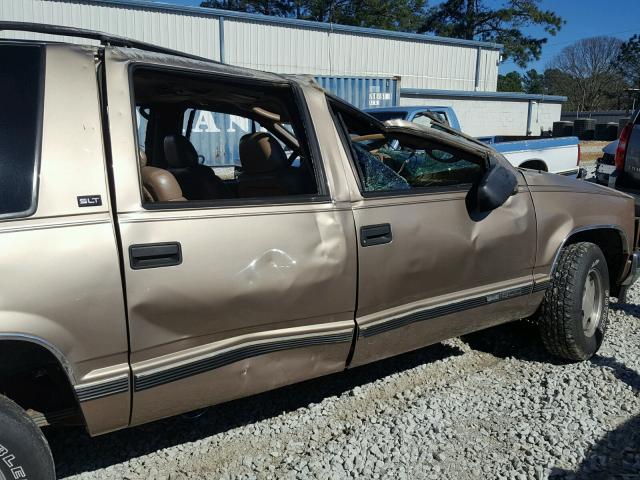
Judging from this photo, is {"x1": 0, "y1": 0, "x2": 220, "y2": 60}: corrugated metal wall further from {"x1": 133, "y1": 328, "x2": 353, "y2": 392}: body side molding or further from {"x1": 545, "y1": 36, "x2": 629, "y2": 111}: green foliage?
{"x1": 545, "y1": 36, "x2": 629, "y2": 111}: green foliage

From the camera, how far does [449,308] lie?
3084 mm

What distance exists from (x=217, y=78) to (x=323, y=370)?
1.45 metres

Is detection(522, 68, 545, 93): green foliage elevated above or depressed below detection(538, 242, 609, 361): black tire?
above

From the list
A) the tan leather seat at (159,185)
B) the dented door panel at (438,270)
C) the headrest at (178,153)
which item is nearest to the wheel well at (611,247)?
the dented door panel at (438,270)

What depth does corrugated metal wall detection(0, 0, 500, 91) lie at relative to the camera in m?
14.3

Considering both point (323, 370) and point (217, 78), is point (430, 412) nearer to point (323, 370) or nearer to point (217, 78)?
point (323, 370)

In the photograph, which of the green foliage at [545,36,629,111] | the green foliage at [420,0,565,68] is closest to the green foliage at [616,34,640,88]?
the green foliage at [545,36,629,111]

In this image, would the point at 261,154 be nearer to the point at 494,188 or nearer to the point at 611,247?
the point at 494,188

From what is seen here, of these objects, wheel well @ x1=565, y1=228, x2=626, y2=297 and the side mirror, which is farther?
wheel well @ x1=565, y1=228, x2=626, y2=297

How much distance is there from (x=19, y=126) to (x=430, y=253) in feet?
6.30

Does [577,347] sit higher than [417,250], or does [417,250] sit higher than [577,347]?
[417,250]

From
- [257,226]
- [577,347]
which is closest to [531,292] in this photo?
[577,347]

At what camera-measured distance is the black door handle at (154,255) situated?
207 centimetres

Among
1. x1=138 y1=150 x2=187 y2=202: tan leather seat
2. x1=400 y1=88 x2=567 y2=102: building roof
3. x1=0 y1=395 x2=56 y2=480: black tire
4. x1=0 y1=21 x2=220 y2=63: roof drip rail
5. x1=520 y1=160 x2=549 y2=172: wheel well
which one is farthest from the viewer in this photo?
x1=400 y1=88 x2=567 y2=102: building roof
